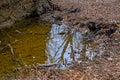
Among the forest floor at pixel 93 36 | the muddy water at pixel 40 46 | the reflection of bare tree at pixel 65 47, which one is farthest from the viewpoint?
the reflection of bare tree at pixel 65 47

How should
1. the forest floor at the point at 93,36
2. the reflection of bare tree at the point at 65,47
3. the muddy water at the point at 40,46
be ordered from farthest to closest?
1. the reflection of bare tree at the point at 65,47
2. the muddy water at the point at 40,46
3. the forest floor at the point at 93,36

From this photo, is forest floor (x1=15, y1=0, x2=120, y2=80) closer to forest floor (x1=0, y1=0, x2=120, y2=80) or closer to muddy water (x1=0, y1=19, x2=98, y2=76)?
forest floor (x1=0, y1=0, x2=120, y2=80)

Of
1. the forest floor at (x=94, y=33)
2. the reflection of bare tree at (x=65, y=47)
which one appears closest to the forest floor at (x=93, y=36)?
the forest floor at (x=94, y=33)

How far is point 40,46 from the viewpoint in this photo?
988 cm

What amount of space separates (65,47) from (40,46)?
2.77 feet

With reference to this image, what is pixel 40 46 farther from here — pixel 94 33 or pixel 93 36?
pixel 94 33

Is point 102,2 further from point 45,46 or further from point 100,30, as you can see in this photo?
point 45,46

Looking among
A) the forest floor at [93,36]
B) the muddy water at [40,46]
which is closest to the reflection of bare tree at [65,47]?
the muddy water at [40,46]

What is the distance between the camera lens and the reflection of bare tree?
871 centimetres

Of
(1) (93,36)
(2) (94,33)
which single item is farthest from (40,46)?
(2) (94,33)

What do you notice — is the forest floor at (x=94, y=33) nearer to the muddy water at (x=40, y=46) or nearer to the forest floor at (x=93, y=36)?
the forest floor at (x=93, y=36)

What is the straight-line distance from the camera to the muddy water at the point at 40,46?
8508 mm

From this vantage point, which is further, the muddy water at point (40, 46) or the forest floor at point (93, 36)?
the muddy water at point (40, 46)

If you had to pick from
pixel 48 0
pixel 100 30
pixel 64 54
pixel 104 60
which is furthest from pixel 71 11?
pixel 104 60
